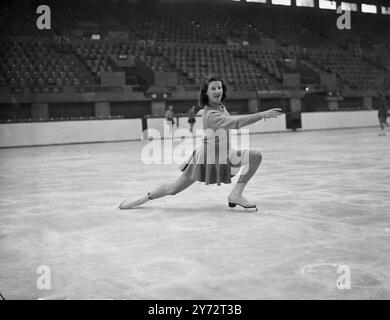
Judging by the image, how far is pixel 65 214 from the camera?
4488 millimetres

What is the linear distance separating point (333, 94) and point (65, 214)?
2291 centimetres

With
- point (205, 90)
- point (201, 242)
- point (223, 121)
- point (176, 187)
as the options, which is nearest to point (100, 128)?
point (176, 187)

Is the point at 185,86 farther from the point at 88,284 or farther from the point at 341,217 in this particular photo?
the point at 88,284

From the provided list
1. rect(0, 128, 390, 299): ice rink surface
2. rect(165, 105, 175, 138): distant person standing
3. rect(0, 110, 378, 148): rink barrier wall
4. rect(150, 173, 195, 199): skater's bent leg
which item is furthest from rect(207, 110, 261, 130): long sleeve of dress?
rect(165, 105, 175, 138): distant person standing

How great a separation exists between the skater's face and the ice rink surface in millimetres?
1039

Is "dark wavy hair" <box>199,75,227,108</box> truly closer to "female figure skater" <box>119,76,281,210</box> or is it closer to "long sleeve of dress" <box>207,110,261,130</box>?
"female figure skater" <box>119,76,281,210</box>

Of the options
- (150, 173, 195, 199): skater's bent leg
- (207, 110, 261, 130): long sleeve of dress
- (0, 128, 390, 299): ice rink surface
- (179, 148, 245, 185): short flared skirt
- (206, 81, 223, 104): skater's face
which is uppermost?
Result: (206, 81, 223, 104): skater's face

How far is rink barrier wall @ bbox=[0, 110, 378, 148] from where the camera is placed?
17484mm

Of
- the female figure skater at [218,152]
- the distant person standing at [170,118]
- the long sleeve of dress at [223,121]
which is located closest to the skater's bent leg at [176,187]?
the female figure skater at [218,152]

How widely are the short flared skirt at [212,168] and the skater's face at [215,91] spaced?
0.45m

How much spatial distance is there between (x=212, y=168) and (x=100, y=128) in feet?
50.9

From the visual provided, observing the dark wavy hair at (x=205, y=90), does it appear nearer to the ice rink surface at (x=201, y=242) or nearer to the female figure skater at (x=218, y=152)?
the female figure skater at (x=218, y=152)

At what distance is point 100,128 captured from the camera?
62.7 feet
